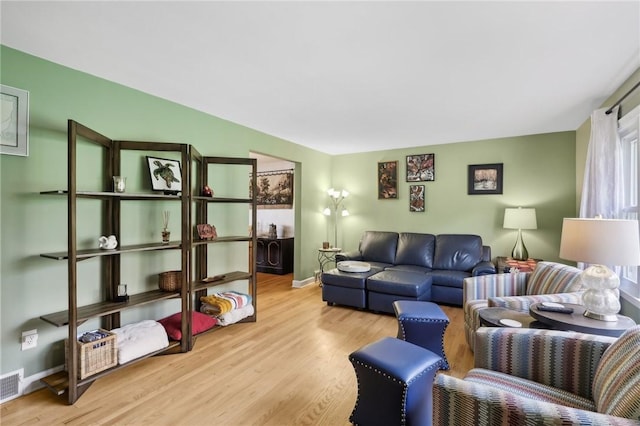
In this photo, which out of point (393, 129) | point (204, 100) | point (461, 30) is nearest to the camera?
point (461, 30)

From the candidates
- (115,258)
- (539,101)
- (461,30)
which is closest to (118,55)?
(115,258)

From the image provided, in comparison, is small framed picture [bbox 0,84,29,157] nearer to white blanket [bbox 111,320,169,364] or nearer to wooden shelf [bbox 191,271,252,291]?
white blanket [bbox 111,320,169,364]

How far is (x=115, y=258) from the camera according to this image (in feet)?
8.71

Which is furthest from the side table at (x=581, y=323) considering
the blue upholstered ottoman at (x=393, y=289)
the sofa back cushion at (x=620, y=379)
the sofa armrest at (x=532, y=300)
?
the blue upholstered ottoman at (x=393, y=289)

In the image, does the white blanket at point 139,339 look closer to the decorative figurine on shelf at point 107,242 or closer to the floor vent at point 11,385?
the floor vent at point 11,385

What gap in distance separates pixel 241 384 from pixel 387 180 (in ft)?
13.5

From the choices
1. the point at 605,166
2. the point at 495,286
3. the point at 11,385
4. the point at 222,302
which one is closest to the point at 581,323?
the point at 495,286

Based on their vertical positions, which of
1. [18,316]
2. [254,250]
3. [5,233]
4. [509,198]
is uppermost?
[509,198]

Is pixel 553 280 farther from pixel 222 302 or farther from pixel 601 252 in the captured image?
pixel 222 302

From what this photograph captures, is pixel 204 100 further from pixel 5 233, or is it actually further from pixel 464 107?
pixel 464 107

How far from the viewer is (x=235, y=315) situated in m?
3.30

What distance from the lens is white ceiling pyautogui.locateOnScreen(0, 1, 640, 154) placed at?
1.72m

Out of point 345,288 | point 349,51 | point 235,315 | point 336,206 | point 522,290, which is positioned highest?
point 349,51

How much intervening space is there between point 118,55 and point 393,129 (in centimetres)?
314
